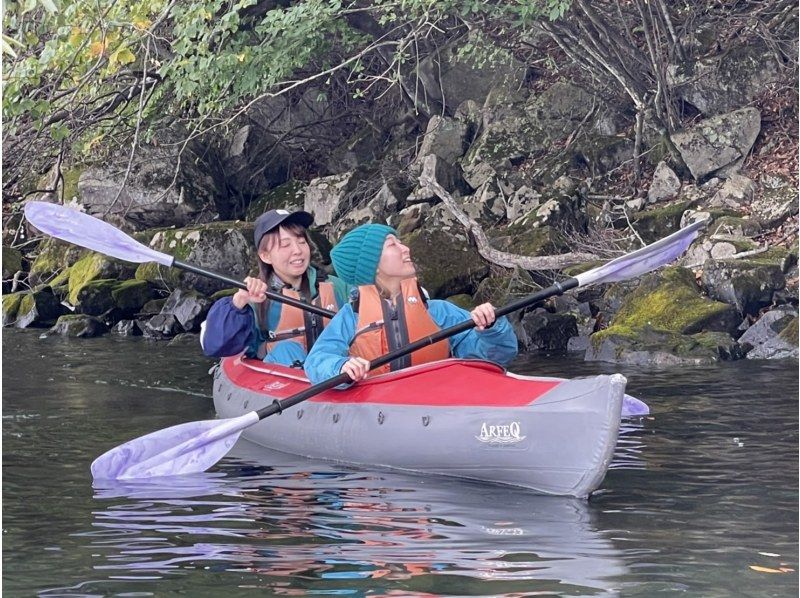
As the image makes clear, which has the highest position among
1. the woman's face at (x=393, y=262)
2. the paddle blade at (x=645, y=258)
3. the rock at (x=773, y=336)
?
the woman's face at (x=393, y=262)

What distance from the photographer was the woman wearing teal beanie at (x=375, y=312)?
5891 mm

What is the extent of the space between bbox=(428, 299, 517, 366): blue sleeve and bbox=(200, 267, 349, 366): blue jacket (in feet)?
3.09

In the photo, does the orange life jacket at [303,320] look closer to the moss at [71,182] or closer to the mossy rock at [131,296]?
the mossy rock at [131,296]

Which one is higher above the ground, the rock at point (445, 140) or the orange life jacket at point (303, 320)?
the rock at point (445, 140)

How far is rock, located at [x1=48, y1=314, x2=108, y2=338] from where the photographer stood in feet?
41.0

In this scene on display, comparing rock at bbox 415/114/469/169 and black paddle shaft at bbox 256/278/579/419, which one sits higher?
rock at bbox 415/114/469/169

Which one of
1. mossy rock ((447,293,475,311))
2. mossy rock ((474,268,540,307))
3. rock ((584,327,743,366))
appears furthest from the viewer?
mossy rock ((447,293,475,311))

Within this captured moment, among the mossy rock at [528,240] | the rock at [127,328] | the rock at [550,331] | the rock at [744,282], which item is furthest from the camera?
the rock at [127,328]

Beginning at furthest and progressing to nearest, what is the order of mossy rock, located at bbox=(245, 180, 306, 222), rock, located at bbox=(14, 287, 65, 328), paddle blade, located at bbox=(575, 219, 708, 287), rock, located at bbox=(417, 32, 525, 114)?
mossy rock, located at bbox=(245, 180, 306, 222) → rock, located at bbox=(417, 32, 525, 114) → rock, located at bbox=(14, 287, 65, 328) → paddle blade, located at bbox=(575, 219, 708, 287)

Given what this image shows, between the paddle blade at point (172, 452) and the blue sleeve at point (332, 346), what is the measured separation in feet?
1.12

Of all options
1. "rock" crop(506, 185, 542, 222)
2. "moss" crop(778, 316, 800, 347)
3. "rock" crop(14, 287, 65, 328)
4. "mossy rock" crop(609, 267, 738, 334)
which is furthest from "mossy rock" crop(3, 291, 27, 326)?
"moss" crop(778, 316, 800, 347)

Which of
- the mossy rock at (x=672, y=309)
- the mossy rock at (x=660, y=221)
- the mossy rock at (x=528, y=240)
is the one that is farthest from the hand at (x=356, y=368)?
the mossy rock at (x=660, y=221)

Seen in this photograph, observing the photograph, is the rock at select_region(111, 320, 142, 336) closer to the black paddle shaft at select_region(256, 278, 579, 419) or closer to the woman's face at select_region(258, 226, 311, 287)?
the woman's face at select_region(258, 226, 311, 287)

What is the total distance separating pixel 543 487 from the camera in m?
5.23
